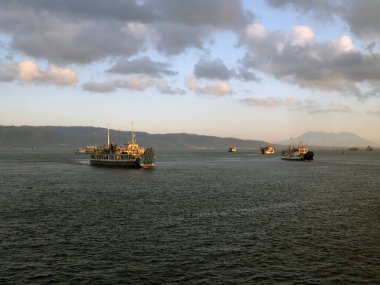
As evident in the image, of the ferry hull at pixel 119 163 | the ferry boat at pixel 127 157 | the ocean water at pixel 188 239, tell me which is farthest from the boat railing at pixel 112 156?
the ocean water at pixel 188 239

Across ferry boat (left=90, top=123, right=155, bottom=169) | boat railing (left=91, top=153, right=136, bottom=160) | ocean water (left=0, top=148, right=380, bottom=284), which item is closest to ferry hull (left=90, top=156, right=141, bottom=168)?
ferry boat (left=90, top=123, right=155, bottom=169)

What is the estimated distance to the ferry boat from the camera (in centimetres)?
16150

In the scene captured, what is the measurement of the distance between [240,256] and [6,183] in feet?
277

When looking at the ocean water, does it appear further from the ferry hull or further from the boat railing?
the boat railing

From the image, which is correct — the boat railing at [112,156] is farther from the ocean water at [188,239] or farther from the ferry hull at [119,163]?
the ocean water at [188,239]

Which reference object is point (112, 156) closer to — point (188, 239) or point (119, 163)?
point (119, 163)

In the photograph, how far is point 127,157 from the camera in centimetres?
16488

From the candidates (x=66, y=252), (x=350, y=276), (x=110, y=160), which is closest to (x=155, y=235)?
(x=66, y=252)

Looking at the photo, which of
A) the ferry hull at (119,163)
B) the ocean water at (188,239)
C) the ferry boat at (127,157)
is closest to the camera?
the ocean water at (188,239)

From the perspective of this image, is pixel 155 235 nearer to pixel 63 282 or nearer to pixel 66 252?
pixel 66 252

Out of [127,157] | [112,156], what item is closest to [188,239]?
[127,157]

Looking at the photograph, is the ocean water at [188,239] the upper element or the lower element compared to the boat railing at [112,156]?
lower

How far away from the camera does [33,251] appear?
1617 inches

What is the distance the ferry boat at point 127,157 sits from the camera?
530ft
